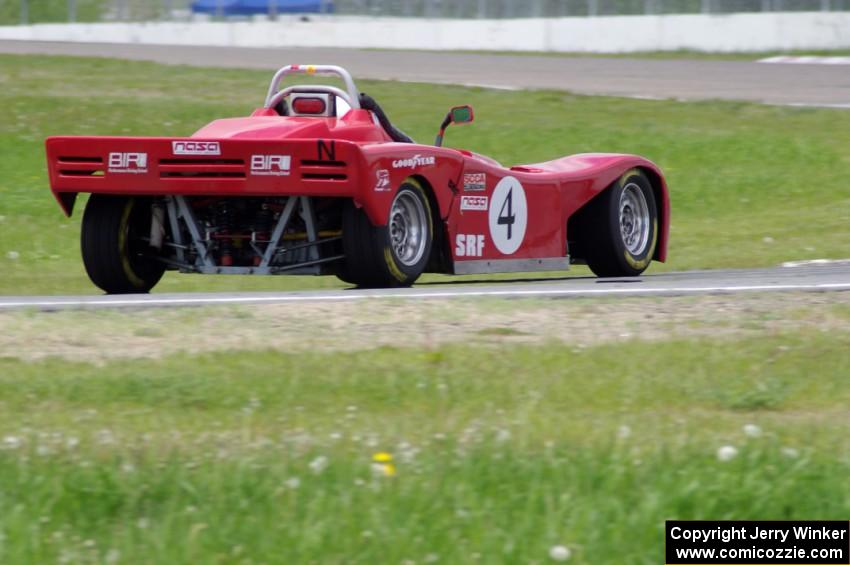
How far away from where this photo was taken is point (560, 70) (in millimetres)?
29547

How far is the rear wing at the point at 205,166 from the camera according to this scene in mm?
8375

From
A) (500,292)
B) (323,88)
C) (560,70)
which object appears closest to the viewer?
(500,292)

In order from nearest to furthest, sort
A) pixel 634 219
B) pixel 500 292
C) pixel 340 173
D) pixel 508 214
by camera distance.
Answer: pixel 500 292 < pixel 340 173 < pixel 508 214 < pixel 634 219

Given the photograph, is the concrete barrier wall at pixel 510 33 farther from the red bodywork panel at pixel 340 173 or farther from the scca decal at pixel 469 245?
the scca decal at pixel 469 245

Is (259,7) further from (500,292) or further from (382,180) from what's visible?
(500,292)

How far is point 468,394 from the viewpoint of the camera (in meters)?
5.87

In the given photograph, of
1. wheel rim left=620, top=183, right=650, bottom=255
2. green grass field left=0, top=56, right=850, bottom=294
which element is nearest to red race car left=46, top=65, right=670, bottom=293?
wheel rim left=620, top=183, right=650, bottom=255

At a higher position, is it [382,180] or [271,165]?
[271,165]

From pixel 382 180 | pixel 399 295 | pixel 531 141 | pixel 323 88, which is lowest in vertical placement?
pixel 531 141

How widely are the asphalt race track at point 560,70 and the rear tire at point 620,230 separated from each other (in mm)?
12606

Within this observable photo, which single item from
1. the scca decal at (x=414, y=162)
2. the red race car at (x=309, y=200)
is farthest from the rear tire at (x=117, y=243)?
the scca decal at (x=414, y=162)

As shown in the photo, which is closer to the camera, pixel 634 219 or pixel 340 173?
pixel 340 173

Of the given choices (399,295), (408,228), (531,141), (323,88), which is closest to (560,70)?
(531,141)

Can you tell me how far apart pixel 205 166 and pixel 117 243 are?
116 centimetres
